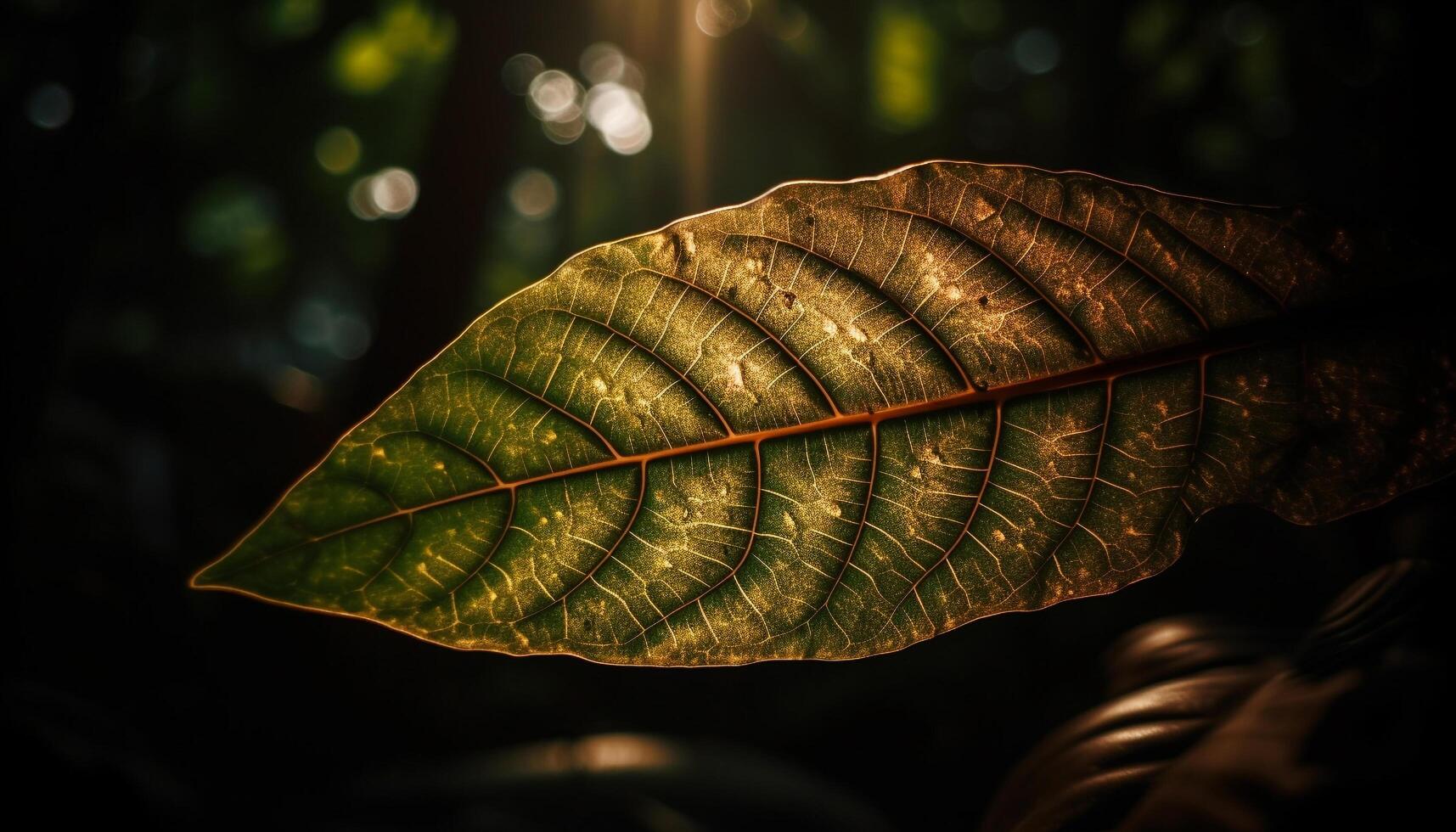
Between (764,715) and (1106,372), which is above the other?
(1106,372)

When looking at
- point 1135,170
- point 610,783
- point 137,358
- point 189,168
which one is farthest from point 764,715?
point 189,168

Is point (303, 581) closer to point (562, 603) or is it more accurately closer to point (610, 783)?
point (562, 603)

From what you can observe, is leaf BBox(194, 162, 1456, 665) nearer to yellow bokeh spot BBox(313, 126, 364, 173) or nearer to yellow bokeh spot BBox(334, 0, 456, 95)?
yellow bokeh spot BBox(334, 0, 456, 95)

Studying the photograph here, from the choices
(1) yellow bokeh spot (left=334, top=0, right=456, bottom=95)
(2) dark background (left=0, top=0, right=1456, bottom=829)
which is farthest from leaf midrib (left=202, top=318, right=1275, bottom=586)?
(1) yellow bokeh spot (left=334, top=0, right=456, bottom=95)

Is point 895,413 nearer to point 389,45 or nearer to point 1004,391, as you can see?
point 1004,391

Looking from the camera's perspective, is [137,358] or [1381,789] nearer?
[1381,789]
